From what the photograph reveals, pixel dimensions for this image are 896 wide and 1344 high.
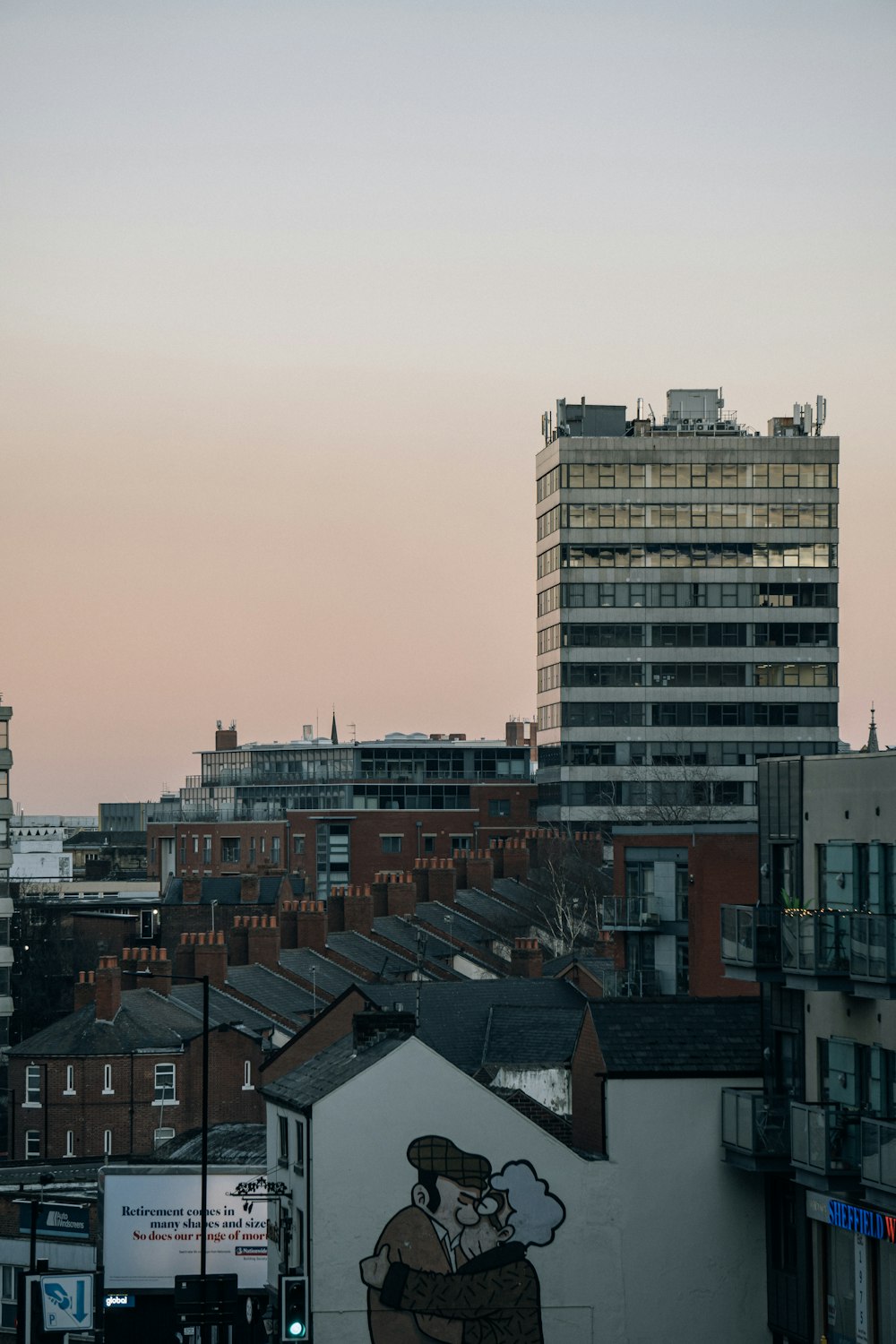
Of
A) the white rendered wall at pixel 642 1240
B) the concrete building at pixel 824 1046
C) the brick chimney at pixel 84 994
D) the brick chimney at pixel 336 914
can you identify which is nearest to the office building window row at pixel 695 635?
the brick chimney at pixel 336 914

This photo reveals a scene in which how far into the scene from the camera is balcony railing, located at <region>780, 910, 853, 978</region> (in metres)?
39.6

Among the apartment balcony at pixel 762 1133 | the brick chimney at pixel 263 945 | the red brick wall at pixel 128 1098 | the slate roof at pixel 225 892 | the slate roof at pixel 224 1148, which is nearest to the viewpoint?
the apartment balcony at pixel 762 1133

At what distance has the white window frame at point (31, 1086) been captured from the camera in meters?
86.6

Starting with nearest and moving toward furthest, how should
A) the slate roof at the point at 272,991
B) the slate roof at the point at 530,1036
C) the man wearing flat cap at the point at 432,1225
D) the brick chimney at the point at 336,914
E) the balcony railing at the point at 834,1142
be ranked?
the balcony railing at the point at 834,1142, the man wearing flat cap at the point at 432,1225, the slate roof at the point at 530,1036, the slate roof at the point at 272,991, the brick chimney at the point at 336,914

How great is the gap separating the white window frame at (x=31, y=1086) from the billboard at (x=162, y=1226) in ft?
86.9

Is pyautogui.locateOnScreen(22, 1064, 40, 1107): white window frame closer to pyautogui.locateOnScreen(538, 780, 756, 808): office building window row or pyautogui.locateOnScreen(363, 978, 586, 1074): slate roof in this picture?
pyautogui.locateOnScreen(363, 978, 586, 1074): slate roof

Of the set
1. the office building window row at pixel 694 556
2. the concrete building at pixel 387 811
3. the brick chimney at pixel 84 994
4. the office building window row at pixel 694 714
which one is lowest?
the brick chimney at pixel 84 994

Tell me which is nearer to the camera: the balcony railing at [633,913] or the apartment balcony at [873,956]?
the apartment balcony at [873,956]

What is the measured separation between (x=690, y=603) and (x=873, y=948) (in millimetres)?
121227

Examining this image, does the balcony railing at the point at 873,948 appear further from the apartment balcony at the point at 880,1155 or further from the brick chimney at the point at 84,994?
the brick chimney at the point at 84,994

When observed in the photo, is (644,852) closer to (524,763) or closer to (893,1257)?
(893,1257)

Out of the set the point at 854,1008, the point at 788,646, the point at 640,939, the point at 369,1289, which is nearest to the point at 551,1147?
the point at 369,1289

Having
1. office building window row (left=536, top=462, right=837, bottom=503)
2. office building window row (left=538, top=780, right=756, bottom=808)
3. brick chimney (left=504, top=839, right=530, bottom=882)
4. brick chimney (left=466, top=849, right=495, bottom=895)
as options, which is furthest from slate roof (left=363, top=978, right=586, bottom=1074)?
office building window row (left=536, top=462, right=837, bottom=503)

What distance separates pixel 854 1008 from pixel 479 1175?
9866mm
